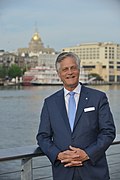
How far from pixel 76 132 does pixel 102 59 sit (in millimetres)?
70176

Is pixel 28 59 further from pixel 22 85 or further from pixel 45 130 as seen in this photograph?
pixel 45 130

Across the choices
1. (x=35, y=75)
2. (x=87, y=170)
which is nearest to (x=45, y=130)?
(x=87, y=170)

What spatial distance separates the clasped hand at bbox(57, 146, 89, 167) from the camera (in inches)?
54.1

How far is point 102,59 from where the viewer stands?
233 ft

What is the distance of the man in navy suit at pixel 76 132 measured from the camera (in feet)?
4.57

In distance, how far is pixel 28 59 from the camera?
234ft

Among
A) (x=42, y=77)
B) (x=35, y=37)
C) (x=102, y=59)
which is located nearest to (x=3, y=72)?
(x=42, y=77)

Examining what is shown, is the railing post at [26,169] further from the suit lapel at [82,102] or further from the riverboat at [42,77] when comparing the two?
the riverboat at [42,77]

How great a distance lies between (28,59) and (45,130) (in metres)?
70.4

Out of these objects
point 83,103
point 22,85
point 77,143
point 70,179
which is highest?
point 83,103

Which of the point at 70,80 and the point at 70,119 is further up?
the point at 70,80

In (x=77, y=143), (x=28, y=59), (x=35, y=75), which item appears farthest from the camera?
(x=28, y=59)

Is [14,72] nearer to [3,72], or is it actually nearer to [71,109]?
[3,72]

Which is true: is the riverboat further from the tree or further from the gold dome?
the gold dome
